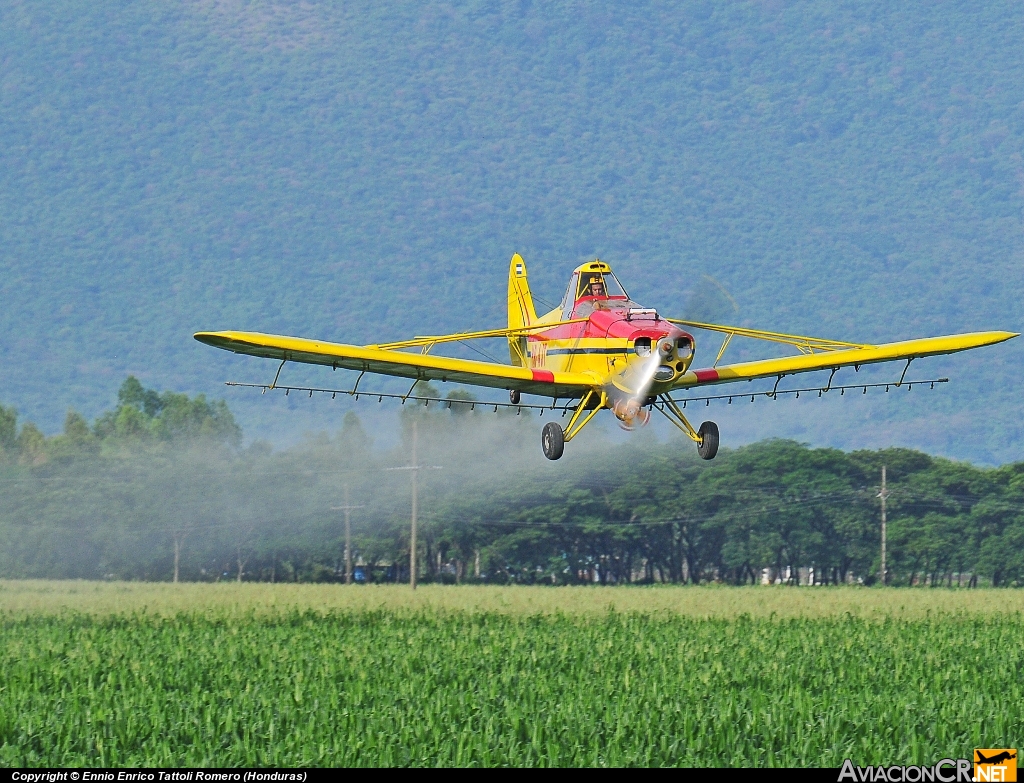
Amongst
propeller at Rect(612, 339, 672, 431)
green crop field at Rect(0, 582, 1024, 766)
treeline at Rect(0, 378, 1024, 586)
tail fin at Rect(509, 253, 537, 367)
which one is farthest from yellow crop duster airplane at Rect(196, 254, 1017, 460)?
treeline at Rect(0, 378, 1024, 586)

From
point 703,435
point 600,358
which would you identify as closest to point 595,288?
point 600,358

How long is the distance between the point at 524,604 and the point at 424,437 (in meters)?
40.9

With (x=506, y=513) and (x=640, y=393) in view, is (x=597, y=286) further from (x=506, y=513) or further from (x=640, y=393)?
(x=506, y=513)

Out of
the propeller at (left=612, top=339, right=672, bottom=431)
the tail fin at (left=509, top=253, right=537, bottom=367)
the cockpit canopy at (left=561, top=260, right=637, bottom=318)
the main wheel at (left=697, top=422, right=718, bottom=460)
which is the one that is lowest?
the main wheel at (left=697, top=422, right=718, bottom=460)

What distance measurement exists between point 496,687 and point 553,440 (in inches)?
287

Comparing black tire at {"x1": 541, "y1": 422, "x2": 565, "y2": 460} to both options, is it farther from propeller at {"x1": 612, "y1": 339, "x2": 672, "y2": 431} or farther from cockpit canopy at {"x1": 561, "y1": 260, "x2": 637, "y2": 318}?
cockpit canopy at {"x1": 561, "y1": 260, "x2": 637, "y2": 318}

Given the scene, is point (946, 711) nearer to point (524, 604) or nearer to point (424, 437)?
point (524, 604)

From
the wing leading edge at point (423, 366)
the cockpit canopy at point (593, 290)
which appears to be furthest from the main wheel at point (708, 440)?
the cockpit canopy at point (593, 290)

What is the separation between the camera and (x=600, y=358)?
40656 millimetres

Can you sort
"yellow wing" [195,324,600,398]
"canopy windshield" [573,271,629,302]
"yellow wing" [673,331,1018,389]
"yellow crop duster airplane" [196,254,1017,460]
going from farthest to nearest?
"canopy windshield" [573,271,629,302] < "yellow wing" [673,331,1018,389] < "yellow crop duster airplane" [196,254,1017,460] < "yellow wing" [195,324,600,398]

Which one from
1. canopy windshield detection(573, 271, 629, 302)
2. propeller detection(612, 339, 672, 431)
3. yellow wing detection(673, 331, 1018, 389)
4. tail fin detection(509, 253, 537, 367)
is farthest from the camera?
tail fin detection(509, 253, 537, 367)

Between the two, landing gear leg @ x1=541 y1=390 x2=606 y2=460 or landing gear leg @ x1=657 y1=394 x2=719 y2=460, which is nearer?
landing gear leg @ x1=657 y1=394 x2=719 y2=460

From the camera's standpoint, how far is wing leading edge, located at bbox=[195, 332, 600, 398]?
38.7 m

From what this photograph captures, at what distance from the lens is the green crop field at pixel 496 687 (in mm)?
33000
